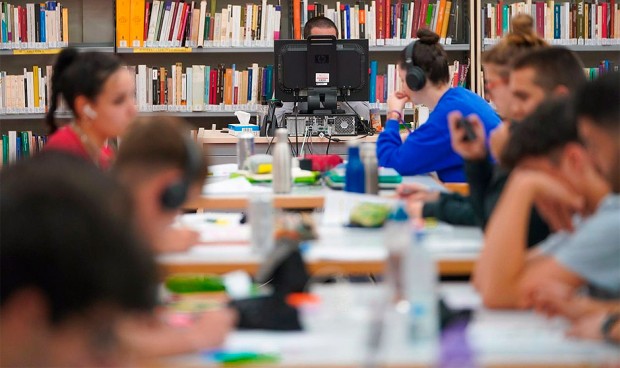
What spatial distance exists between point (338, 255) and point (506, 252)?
1.70 feet

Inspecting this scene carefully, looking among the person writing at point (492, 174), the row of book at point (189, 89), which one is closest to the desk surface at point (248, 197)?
the person writing at point (492, 174)

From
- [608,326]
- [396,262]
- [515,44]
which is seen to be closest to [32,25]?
[515,44]

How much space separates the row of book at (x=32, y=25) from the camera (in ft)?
20.9

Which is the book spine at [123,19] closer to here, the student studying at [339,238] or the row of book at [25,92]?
the row of book at [25,92]

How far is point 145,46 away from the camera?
6.35 meters

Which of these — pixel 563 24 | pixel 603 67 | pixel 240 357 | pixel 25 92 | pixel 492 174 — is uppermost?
pixel 563 24

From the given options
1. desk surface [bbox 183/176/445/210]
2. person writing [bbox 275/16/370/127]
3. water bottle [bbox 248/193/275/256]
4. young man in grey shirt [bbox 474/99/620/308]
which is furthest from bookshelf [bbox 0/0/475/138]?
young man in grey shirt [bbox 474/99/620/308]

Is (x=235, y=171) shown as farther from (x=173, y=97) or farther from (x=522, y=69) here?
(x=173, y=97)

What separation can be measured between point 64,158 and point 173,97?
18.7ft

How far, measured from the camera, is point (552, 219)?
6.75ft

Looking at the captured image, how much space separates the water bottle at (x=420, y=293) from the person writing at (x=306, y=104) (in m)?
3.67

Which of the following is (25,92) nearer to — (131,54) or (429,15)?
(131,54)

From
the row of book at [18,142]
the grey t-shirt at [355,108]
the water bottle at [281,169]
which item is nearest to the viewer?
the water bottle at [281,169]

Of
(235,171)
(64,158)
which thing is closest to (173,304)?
(64,158)
